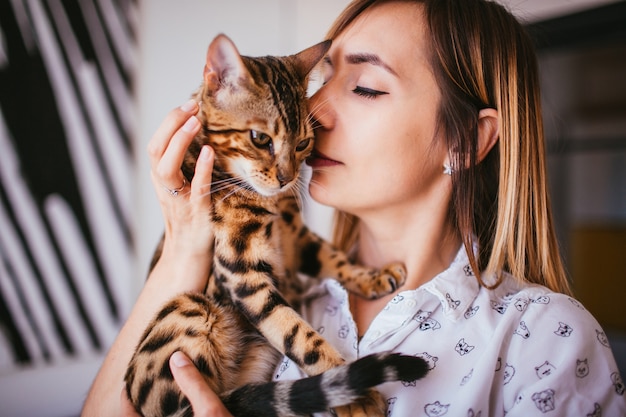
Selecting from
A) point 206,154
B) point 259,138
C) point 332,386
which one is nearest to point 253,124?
point 259,138

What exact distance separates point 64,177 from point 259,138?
988mm

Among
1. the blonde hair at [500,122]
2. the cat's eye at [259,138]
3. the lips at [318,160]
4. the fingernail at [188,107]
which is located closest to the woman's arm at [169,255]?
the fingernail at [188,107]

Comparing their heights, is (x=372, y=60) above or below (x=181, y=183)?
above

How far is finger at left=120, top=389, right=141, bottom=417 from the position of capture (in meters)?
0.85

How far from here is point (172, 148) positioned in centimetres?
88

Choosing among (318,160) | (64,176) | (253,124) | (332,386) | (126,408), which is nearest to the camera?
(332,386)

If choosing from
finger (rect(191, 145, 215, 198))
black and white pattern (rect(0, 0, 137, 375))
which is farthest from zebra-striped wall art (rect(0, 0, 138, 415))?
finger (rect(191, 145, 215, 198))

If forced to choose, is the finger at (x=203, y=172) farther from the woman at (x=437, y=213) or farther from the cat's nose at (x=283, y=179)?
the cat's nose at (x=283, y=179)

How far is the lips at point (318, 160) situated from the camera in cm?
104

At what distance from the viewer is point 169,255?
101 centimetres

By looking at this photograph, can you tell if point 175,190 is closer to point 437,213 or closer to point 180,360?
point 180,360

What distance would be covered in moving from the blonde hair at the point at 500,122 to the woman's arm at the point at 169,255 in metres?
0.53

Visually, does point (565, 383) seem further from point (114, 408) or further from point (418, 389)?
point (114, 408)

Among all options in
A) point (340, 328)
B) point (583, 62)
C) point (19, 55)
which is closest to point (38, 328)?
point (19, 55)
